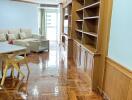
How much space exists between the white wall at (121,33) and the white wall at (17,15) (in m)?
6.30

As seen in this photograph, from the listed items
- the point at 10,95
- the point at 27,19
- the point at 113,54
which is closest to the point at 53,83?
the point at 10,95

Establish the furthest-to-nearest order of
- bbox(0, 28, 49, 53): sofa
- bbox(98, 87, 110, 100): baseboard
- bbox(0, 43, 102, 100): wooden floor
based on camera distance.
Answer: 1. bbox(0, 28, 49, 53): sofa
2. bbox(0, 43, 102, 100): wooden floor
3. bbox(98, 87, 110, 100): baseboard

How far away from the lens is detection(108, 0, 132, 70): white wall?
1965mm

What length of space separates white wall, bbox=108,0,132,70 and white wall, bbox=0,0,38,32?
20.7ft

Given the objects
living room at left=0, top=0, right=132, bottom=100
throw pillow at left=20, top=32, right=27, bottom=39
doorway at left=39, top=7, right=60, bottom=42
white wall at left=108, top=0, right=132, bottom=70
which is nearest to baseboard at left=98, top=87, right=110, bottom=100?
living room at left=0, top=0, right=132, bottom=100

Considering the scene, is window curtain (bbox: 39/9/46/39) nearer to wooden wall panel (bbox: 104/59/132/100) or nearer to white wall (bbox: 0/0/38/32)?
white wall (bbox: 0/0/38/32)

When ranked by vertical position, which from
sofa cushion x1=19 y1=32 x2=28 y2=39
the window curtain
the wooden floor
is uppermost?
the window curtain

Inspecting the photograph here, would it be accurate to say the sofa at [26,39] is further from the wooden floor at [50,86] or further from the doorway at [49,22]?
the doorway at [49,22]

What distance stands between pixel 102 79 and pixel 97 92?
324 millimetres

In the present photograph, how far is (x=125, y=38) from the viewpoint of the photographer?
2.05 meters

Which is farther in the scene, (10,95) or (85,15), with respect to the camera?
(85,15)

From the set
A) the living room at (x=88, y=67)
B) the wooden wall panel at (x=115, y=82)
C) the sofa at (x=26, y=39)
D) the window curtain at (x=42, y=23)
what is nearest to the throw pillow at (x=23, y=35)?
the sofa at (x=26, y=39)

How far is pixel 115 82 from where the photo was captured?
231cm

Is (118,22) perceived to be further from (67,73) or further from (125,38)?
(67,73)
